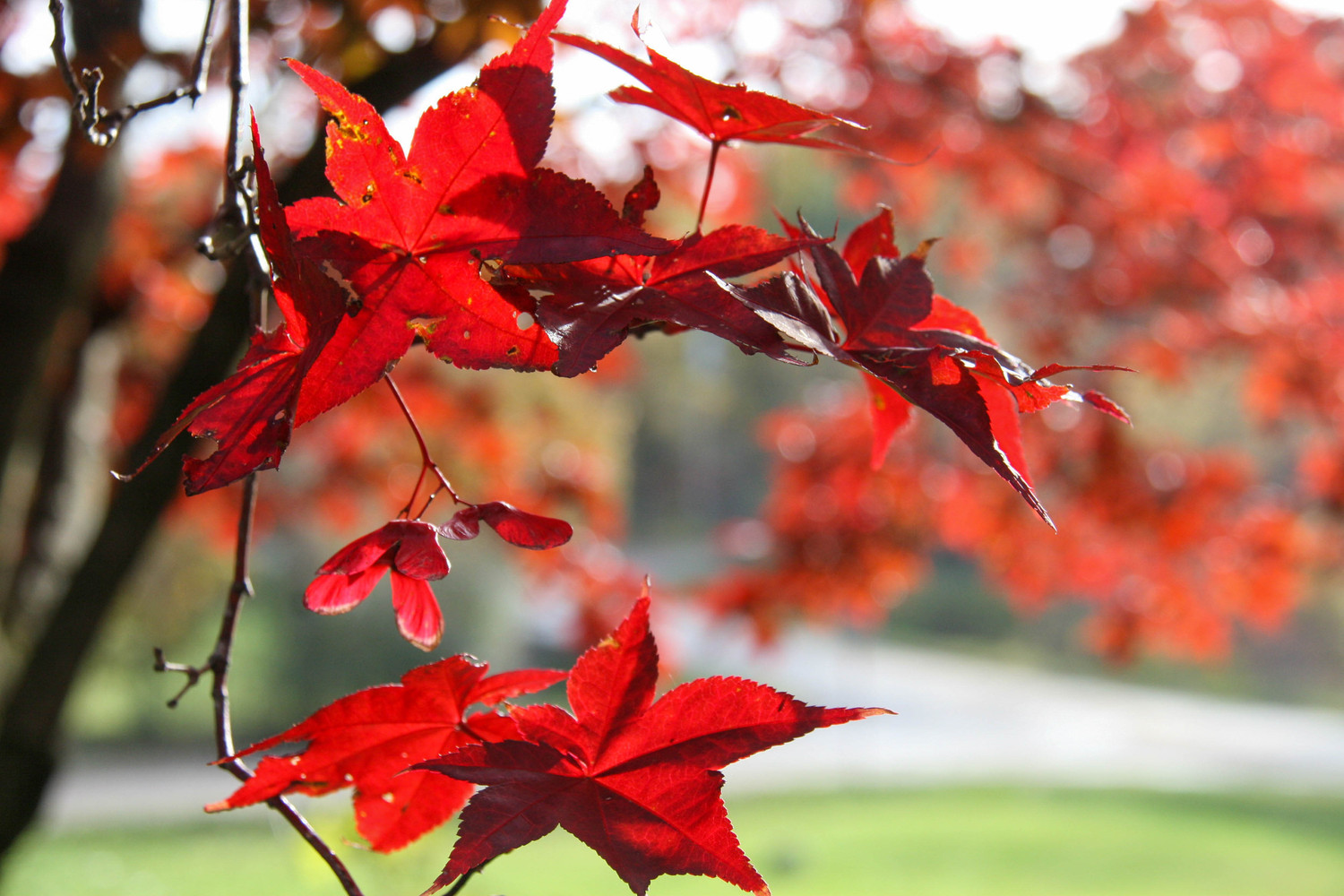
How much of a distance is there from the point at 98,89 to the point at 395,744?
0.36m

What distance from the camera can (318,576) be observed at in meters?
0.46

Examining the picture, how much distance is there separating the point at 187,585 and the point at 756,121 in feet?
26.0

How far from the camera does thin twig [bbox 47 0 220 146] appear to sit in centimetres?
53

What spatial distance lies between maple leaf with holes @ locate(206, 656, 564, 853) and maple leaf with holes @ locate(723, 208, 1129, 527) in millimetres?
215

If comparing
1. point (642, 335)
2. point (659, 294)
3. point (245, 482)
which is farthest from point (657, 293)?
point (245, 482)

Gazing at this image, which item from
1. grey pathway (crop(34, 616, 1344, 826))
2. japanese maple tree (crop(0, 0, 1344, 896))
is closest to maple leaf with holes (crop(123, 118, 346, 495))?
japanese maple tree (crop(0, 0, 1344, 896))

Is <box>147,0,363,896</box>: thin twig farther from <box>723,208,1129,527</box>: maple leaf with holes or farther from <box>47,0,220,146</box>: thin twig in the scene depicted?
<box>723,208,1129,527</box>: maple leaf with holes

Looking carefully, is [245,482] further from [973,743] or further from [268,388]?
[973,743]

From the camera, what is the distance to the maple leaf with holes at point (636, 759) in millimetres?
426

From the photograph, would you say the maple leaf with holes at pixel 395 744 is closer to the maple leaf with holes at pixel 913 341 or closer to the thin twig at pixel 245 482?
the thin twig at pixel 245 482

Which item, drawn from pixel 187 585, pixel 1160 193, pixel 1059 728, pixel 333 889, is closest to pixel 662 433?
pixel 1059 728

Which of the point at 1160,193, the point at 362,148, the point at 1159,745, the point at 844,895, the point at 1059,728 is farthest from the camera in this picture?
the point at 1059,728

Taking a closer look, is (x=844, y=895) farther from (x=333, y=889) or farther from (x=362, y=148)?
(x=362, y=148)

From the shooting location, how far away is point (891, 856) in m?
5.26
